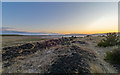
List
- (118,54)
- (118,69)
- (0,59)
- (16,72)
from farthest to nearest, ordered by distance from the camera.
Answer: (0,59) < (118,54) < (118,69) < (16,72)

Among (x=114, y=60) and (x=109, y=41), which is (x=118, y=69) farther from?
(x=109, y=41)

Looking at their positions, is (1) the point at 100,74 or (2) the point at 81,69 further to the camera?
(1) the point at 100,74

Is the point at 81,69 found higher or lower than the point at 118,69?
higher

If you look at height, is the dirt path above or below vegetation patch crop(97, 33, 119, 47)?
below

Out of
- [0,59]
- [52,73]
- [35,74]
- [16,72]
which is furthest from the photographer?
[0,59]

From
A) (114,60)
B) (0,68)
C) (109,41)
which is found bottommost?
(0,68)

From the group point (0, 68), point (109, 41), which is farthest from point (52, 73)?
point (109, 41)

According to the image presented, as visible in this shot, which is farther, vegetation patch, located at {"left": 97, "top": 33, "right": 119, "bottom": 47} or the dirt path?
vegetation patch, located at {"left": 97, "top": 33, "right": 119, "bottom": 47}

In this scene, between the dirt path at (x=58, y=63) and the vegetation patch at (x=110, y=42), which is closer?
the dirt path at (x=58, y=63)

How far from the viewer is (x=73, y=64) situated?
11.7 ft

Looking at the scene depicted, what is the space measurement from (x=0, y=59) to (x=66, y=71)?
5.55m

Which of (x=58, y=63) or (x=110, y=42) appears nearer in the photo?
(x=58, y=63)

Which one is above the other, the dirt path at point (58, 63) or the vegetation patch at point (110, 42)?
the vegetation patch at point (110, 42)

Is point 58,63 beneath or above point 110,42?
beneath
